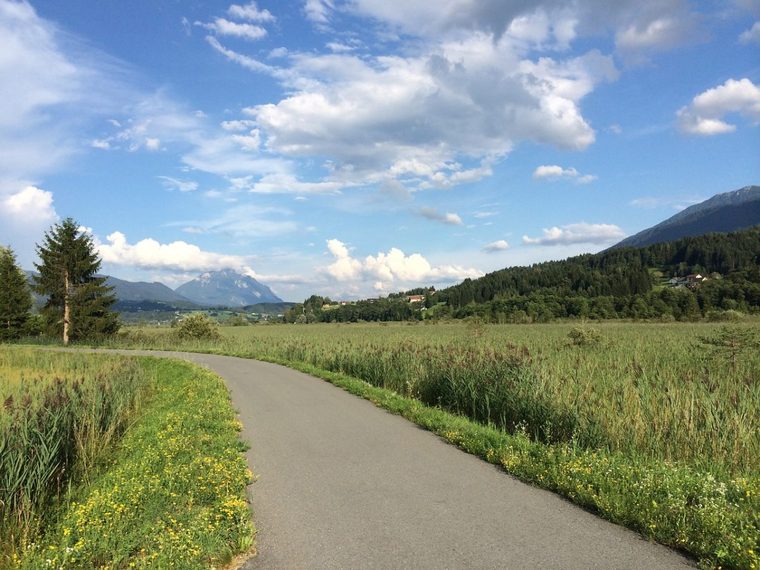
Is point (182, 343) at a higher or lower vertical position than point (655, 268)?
lower

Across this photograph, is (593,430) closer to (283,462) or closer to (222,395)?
(283,462)

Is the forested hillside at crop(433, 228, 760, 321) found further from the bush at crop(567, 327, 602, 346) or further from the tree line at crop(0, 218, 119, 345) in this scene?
the tree line at crop(0, 218, 119, 345)

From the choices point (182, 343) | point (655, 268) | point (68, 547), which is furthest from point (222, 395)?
point (655, 268)

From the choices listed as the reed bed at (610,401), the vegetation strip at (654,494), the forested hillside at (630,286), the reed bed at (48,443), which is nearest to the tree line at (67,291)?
the reed bed at (48,443)

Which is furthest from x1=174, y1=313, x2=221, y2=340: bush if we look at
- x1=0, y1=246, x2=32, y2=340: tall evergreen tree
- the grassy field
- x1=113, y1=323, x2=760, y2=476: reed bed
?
the grassy field

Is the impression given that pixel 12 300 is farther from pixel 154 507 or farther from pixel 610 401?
pixel 610 401

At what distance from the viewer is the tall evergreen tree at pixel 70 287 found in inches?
1555

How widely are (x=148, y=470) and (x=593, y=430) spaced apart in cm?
659

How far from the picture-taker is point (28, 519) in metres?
5.57

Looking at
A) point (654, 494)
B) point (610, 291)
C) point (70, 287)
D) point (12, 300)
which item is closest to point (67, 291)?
point (70, 287)

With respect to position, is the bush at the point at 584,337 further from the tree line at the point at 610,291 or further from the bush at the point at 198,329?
the tree line at the point at 610,291

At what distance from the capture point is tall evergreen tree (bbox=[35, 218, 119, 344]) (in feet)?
130

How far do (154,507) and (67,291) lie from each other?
42118 mm

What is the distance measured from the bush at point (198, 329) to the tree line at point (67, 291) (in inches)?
226
